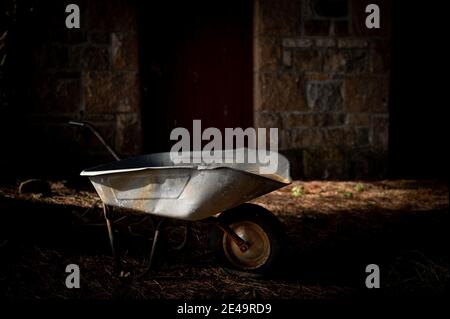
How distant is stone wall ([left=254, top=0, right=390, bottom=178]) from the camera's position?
5449mm

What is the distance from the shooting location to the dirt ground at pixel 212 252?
279 cm

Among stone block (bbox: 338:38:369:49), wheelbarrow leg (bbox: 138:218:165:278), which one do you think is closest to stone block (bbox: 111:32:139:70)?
stone block (bbox: 338:38:369:49)

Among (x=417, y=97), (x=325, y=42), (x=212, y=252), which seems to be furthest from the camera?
(x=417, y=97)

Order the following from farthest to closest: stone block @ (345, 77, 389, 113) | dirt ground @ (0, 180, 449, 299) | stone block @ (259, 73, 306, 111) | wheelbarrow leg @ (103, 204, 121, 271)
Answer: stone block @ (345, 77, 389, 113)
stone block @ (259, 73, 306, 111)
wheelbarrow leg @ (103, 204, 121, 271)
dirt ground @ (0, 180, 449, 299)

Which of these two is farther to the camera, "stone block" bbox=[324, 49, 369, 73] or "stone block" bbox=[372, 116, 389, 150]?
"stone block" bbox=[372, 116, 389, 150]

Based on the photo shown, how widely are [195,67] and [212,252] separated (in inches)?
122

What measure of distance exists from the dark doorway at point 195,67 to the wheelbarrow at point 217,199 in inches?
106

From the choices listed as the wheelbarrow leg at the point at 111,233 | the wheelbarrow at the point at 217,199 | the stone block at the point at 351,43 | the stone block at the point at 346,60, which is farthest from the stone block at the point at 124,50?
the wheelbarrow leg at the point at 111,233

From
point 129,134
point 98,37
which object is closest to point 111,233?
point 129,134

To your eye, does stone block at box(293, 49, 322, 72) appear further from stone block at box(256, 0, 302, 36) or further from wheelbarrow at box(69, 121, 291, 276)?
wheelbarrow at box(69, 121, 291, 276)

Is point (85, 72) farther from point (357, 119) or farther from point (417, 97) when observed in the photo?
point (417, 97)

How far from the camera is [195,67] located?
564cm

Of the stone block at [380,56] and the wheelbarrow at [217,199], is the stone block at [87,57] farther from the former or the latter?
the stone block at [380,56]

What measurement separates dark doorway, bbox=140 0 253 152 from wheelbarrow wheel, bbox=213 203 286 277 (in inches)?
113
